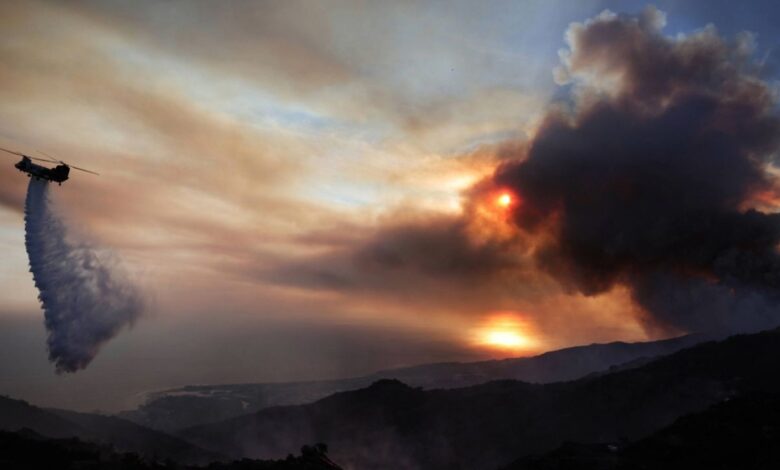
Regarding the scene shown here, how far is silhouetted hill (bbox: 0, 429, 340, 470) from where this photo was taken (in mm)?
44812

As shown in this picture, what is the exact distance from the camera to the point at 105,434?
95500 millimetres

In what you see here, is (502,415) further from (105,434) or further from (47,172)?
(47,172)

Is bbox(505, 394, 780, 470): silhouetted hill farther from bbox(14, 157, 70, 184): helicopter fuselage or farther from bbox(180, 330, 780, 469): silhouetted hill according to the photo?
bbox(14, 157, 70, 184): helicopter fuselage

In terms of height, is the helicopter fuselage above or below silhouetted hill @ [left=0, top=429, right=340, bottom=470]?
above

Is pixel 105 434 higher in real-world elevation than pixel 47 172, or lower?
lower

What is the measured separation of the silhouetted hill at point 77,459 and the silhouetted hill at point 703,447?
27.2 m

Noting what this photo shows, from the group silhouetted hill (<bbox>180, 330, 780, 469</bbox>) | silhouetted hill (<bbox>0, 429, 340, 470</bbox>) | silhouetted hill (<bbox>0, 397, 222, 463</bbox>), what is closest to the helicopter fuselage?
silhouetted hill (<bbox>0, 429, 340, 470</bbox>)

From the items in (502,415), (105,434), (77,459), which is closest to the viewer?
(77,459)

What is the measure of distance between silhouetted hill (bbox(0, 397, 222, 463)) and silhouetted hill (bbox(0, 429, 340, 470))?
33315 mm

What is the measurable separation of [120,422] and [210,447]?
1914 centimetres

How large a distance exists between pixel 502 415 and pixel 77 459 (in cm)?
7109

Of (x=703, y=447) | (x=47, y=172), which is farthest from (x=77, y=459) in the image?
(x=703, y=447)

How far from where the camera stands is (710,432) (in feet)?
191

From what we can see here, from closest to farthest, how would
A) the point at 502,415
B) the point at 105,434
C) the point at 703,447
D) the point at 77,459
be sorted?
the point at 77,459 < the point at 703,447 < the point at 105,434 < the point at 502,415
